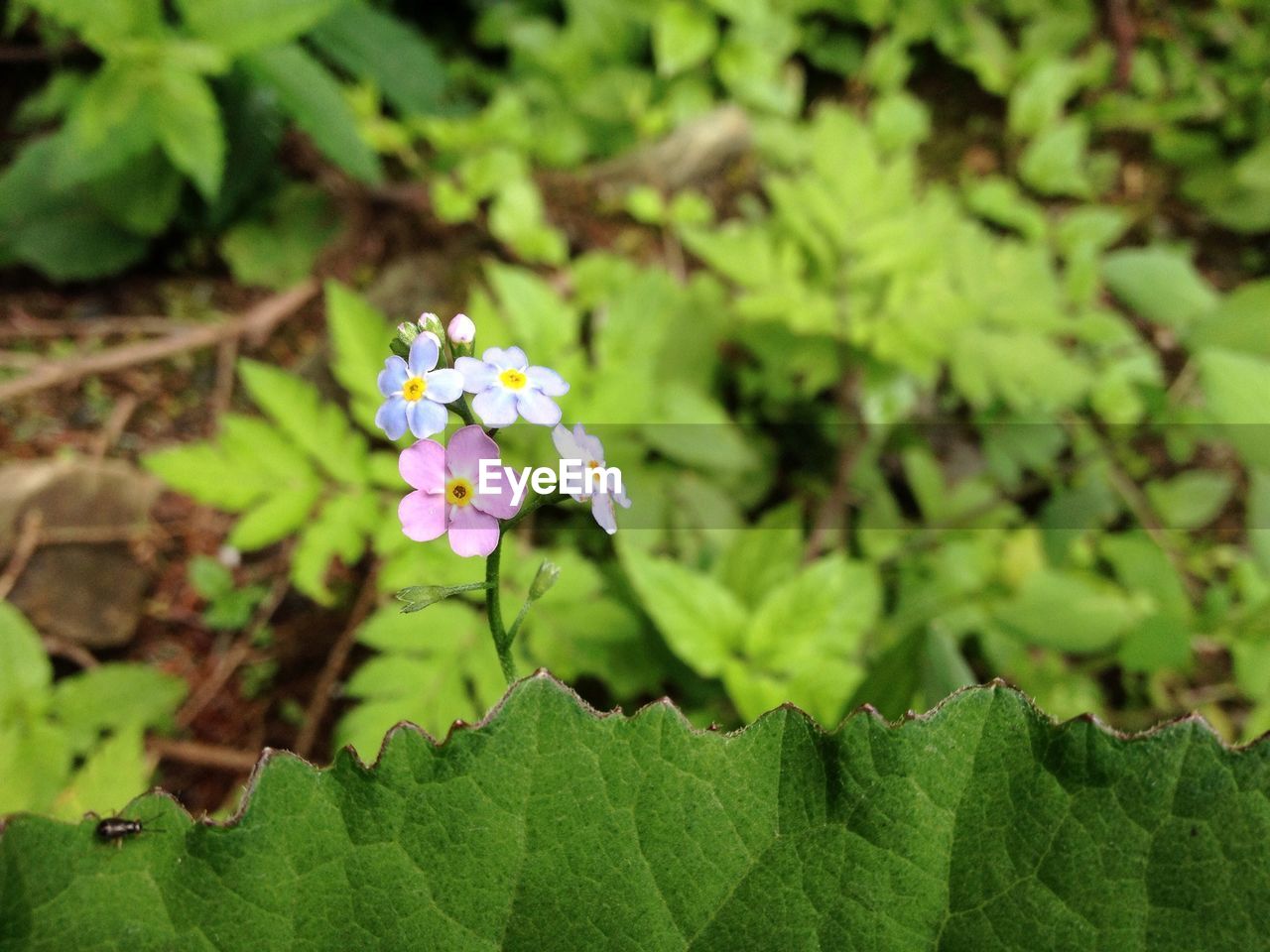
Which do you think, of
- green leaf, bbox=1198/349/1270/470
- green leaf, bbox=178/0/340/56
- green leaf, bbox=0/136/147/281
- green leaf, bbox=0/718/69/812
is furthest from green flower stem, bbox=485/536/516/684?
green leaf, bbox=0/136/147/281

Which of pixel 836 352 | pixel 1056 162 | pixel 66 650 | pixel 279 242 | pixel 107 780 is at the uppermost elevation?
pixel 1056 162

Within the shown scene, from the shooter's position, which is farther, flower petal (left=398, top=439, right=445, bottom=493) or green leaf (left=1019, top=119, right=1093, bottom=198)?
green leaf (left=1019, top=119, right=1093, bottom=198)

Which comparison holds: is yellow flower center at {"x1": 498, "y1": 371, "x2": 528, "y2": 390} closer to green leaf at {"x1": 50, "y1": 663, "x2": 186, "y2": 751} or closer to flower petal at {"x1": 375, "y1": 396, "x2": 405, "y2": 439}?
flower petal at {"x1": 375, "y1": 396, "x2": 405, "y2": 439}

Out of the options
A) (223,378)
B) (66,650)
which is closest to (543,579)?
(66,650)

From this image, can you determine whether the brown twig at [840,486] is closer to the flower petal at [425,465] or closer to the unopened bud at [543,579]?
the unopened bud at [543,579]

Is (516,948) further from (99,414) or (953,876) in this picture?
(99,414)

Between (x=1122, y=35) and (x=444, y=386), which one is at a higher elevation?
(x=444, y=386)

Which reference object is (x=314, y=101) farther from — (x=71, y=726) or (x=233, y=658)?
(x=71, y=726)
